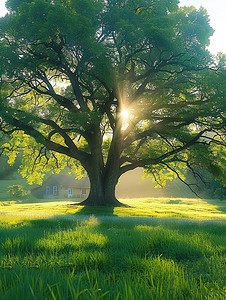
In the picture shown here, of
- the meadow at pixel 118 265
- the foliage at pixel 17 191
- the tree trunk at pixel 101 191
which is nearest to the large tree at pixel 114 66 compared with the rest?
the tree trunk at pixel 101 191

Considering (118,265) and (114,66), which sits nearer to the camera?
(118,265)

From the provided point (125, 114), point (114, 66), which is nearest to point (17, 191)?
point (125, 114)

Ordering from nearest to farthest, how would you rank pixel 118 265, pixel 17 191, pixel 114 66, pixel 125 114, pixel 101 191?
pixel 118 265, pixel 114 66, pixel 125 114, pixel 101 191, pixel 17 191

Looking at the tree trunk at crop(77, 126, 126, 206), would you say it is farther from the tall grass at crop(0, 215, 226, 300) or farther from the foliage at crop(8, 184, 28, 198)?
the foliage at crop(8, 184, 28, 198)

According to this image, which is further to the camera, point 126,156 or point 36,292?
point 126,156

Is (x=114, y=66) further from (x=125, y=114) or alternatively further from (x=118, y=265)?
(x=118, y=265)

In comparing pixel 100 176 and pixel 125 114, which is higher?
pixel 125 114

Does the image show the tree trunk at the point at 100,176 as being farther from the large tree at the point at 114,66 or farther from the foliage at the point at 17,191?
the foliage at the point at 17,191

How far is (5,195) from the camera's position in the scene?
214 ft

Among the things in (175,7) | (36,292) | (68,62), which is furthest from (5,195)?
(36,292)

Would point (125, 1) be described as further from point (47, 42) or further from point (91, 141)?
point (91, 141)

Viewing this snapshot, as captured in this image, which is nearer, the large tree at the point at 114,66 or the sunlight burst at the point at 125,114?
the large tree at the point at 114,66

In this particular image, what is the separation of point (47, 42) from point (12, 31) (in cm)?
220

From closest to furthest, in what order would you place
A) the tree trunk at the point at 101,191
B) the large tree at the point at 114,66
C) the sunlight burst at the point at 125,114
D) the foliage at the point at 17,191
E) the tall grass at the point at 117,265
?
the tall grass at the point at 117,265
the large tree at the point at 114,66
the sunlight burst at the point at 125,114
the tree trunk at the point at 101,191
the foliage at the point at 17,191
